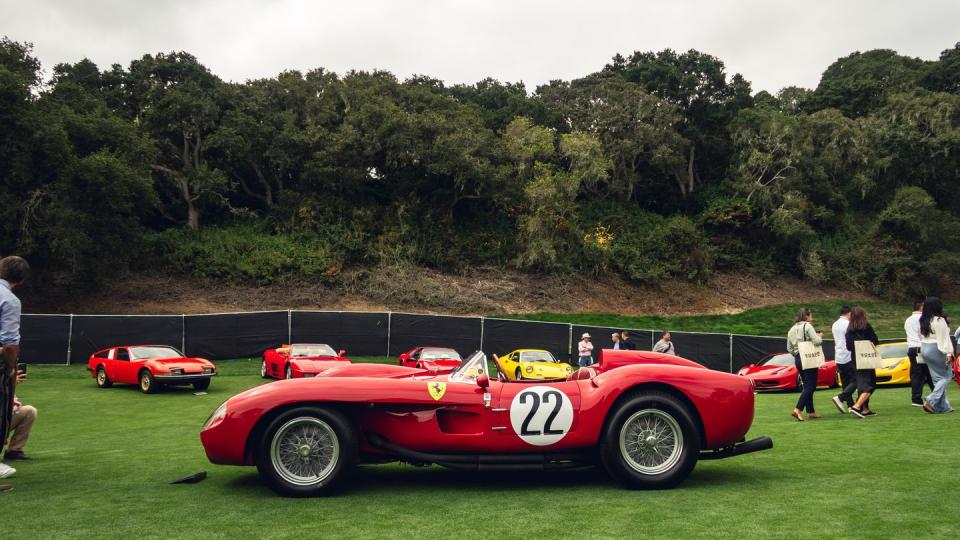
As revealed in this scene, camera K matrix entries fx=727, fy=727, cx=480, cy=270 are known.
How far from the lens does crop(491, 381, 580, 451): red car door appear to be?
5.93 metres

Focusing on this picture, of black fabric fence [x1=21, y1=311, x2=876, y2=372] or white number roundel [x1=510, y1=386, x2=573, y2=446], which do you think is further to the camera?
black fabric fence [x1=21, y1=311, x2=876, y2=372]

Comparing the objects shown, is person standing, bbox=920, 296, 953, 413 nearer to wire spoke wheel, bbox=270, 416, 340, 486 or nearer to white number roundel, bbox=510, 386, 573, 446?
white number roundel, bbox=510, 386, 573, 446

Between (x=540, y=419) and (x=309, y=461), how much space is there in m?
1.90

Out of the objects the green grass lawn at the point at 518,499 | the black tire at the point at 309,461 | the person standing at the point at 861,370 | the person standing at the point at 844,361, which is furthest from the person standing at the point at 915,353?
the black tire at the point at 309,461

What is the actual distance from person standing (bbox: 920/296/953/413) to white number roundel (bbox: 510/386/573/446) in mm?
6952

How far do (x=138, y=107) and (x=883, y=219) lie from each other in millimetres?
49323

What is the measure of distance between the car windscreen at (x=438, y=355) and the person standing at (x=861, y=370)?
12.0 metres

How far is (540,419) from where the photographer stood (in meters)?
5.95

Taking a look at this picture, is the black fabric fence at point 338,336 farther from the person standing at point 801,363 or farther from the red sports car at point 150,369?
the person standing at point 801,363

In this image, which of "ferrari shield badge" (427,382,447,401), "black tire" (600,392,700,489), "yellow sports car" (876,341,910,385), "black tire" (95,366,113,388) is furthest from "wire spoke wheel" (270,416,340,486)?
"black tire" (95,366,113,388)

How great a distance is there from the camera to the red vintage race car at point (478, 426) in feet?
19.2

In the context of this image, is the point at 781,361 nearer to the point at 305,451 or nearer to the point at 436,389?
the point at 436,389

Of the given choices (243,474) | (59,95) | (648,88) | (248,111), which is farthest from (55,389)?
(648,88)

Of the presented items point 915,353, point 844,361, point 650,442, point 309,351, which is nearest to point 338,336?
point 309,351
